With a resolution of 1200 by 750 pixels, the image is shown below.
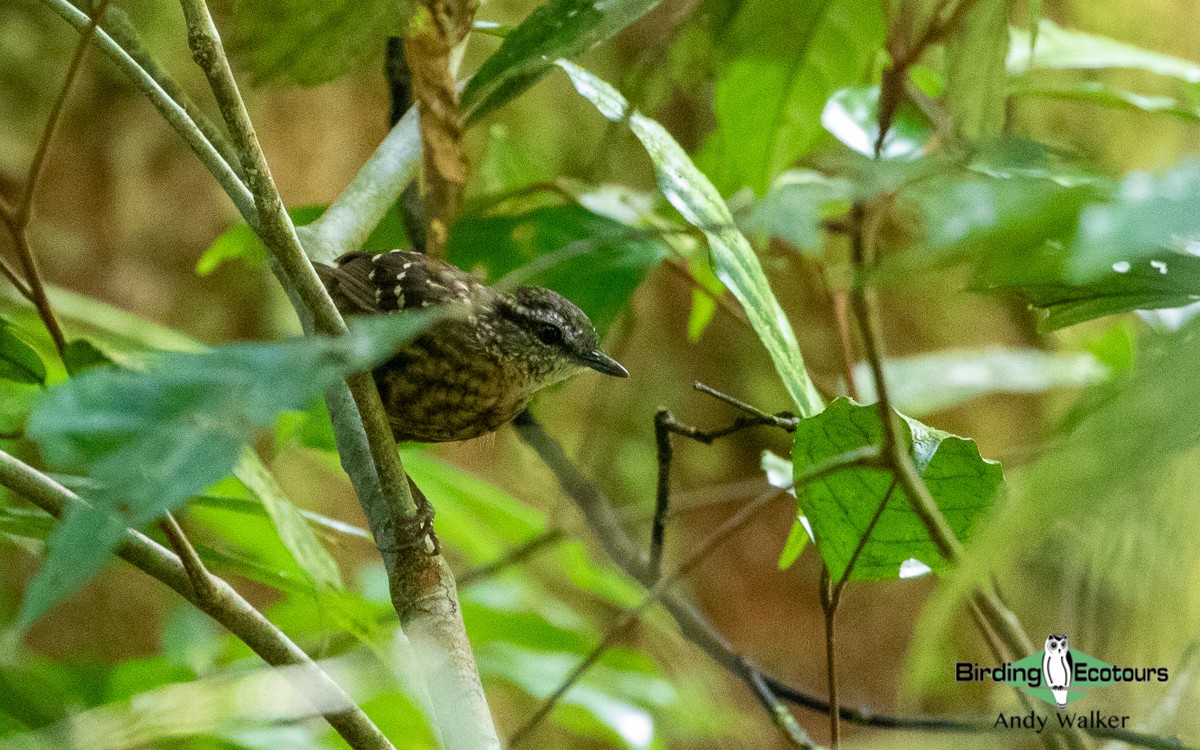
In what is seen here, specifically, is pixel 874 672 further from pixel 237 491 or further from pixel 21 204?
pixel 21 204

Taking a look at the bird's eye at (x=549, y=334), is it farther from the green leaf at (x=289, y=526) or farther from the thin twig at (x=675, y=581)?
the green leaf at (x=289, y=526)

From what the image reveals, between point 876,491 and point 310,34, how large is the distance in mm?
1069

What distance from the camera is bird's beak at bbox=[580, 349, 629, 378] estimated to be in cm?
245

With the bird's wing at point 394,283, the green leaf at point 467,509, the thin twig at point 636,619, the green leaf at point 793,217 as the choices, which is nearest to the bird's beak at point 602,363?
the bird's wing at point 394,283

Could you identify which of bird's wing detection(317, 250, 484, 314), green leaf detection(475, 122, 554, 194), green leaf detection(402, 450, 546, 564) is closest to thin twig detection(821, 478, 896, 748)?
bird's wing detection(317, 250, 484, 314)

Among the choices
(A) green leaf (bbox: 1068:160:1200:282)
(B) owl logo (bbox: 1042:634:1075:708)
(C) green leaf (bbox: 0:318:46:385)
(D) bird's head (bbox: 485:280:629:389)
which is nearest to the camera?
(A) green leaf (bbox: 1068:160:1200:282)

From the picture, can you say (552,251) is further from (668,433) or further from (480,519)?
(480,519)

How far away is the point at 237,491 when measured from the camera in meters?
1.87

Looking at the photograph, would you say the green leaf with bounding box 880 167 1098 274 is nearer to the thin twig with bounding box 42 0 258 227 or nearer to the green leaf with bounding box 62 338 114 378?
the thin twig with bounding box 42 0 258 227

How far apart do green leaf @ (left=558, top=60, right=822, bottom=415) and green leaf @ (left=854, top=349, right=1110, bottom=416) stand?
121cm

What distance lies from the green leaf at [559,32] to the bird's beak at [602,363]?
1.02m

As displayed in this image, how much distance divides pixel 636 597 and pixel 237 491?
5.52 feet

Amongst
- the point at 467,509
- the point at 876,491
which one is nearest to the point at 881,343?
the point at 876,491

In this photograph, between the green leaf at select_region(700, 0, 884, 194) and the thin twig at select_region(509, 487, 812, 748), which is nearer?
the thin twig at select_region(509, 487, 812, 748)
